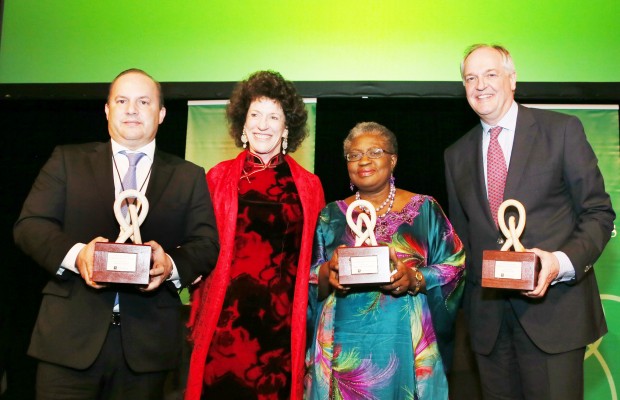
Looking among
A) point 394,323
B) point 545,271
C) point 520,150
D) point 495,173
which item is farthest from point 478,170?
point 394,323

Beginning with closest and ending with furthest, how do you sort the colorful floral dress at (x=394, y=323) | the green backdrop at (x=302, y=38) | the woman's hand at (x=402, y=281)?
the woman's hand at (x=402, y=281), the colorful floral dress at (x=394, y=323), the green backdrop at (x=302, y=38)

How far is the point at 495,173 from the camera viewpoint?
2.48m

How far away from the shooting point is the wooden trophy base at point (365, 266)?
7.34ft

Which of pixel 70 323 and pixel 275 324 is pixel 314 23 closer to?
pixel 275 324

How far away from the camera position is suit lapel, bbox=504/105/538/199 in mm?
2367

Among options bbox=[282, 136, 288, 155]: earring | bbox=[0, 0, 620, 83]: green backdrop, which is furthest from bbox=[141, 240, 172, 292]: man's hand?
bbox=[0, 0, 620, 83]: green backdrop

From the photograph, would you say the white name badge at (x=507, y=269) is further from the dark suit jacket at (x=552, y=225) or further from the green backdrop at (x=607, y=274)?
the green backdrop at (x=607, y=274)

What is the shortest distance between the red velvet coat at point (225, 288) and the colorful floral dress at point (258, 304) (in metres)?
0.03

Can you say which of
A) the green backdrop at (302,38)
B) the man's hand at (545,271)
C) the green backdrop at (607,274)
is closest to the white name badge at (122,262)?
the man's hand at (545,271)

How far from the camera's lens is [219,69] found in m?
4.25

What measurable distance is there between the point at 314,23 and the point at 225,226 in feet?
6.84

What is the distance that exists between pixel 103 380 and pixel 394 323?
3.77ft

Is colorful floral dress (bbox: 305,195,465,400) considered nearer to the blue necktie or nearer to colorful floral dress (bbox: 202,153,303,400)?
colorful floral dress (bbox: 202,153,303,400)

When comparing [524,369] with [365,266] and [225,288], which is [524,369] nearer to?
[365,266]
